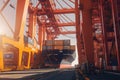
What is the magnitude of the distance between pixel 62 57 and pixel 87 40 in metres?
45.3

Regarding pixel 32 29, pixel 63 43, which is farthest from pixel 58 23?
pixel 32 29

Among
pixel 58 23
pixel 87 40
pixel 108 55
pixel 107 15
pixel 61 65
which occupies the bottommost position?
pixel 61 65

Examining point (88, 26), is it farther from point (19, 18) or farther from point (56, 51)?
point (56, 51)

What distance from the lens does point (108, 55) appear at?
13562 millimetres

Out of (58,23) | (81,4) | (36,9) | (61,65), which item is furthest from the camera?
(61,65)

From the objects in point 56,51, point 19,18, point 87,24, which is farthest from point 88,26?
point 56,51

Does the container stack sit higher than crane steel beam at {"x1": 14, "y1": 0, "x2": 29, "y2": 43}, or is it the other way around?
crane steel beam at {"x1": 14, "y1": 0, "x2": 29, "y2": 43}

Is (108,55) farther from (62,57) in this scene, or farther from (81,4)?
(62,57)

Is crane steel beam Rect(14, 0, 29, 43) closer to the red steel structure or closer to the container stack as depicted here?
the red steel structure

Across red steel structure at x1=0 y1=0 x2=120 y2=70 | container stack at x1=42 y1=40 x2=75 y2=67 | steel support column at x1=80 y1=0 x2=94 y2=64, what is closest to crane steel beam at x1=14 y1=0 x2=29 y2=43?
red steel structure at x1=0 y1=0 x2=120 y2=70

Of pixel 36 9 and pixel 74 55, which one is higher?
pixel 36 9

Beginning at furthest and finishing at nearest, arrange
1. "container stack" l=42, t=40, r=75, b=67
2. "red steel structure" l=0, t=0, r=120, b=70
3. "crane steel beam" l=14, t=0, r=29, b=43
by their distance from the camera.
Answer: "container stack" l=42, t=40, r=75, b=67 < "crane steel beam" l=14, t=0, r=29, b=43 < "red steel structure" l=0, t=0, r=120, b=70

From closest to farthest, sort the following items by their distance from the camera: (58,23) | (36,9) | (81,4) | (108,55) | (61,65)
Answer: (108,55), (81,4), (36,9), (58,23), (61,65)

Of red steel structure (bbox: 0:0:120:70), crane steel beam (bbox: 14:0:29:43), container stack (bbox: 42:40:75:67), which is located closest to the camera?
red steel structure (bbox: 0:0:120:70)
